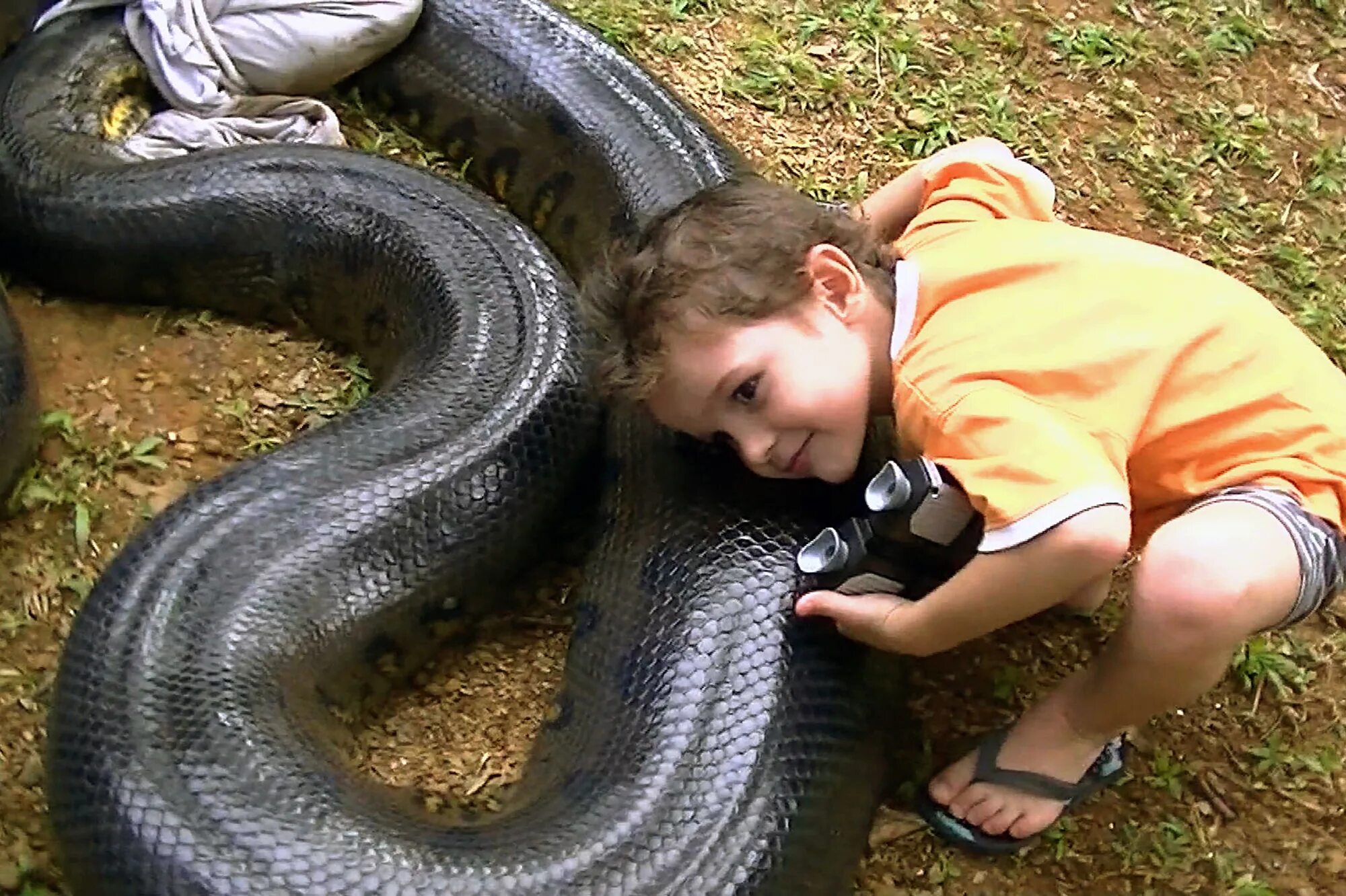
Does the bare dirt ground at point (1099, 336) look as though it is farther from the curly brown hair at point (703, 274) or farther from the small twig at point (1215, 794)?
the curly brown hair at point (703, 274)

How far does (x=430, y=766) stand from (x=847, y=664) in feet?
2.59

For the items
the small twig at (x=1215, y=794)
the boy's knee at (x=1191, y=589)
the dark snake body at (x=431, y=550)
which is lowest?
the small twig at (x=1215, y=794)

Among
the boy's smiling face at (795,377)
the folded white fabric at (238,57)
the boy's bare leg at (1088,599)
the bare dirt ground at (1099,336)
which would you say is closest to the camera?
the boy's smiling face at (795,377)

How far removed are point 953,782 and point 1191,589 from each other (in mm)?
649

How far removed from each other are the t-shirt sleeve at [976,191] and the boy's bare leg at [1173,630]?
0.67m

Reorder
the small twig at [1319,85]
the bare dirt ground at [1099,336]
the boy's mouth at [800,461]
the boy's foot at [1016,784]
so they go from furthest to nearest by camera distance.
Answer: the small twig at [1319,85], the bare dirt ground at [1099,336], the boy's foot at [1016,784], the boy's mouth at [800,461]

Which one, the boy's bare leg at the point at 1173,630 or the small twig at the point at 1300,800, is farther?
the small twig at the point at 1300,800

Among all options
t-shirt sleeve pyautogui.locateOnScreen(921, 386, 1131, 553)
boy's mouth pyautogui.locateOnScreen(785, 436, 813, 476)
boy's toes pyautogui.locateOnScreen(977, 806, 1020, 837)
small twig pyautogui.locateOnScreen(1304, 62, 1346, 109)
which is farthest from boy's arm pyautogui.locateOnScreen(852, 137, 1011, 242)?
small twig pyautogui.locateOnScreen(1304, 62, 1346, 109)

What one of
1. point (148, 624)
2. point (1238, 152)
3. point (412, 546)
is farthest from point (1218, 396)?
point (1238, 152)

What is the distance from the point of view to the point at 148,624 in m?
2.50

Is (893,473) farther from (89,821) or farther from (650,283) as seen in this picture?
(89,821)

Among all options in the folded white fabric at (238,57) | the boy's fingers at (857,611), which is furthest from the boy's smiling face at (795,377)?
the folded white fabric at (238,57)

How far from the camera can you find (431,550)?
2.81 m

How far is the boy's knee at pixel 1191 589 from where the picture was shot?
87.7 inches
